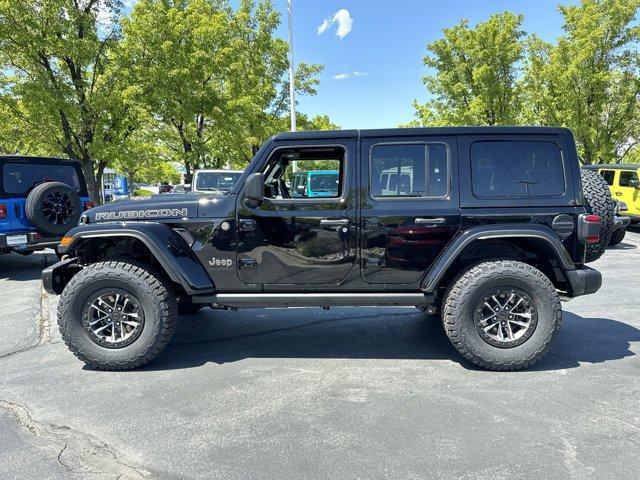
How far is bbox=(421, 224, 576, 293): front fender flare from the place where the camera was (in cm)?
343

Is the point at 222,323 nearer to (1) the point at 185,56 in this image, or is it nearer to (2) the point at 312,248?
(2) the point at 312,248

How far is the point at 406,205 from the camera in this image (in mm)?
3566

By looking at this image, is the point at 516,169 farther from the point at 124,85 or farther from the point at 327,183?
the point at 124,85

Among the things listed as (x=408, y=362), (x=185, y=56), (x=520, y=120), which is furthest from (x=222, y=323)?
(x=520, y=120)

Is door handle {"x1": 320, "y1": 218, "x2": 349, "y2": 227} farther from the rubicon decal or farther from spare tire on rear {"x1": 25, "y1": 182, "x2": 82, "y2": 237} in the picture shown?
spare tire on rear {"x1": 25, "y1": 182, "x2": 82, "y2": 237}

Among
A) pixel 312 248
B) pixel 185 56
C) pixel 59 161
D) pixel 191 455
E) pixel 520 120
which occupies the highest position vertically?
pixel 185 56

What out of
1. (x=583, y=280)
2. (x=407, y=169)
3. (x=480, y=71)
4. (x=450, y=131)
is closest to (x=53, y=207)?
(x=407, y=169)

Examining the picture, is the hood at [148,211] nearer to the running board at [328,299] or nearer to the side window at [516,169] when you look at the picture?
the running board at [328,299]

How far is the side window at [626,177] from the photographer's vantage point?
12079 millimetres

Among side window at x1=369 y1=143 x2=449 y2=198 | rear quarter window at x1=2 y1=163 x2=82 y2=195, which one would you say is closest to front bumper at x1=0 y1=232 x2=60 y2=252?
rear quarter window at x1=2 y1=163 x2=82 y2=195

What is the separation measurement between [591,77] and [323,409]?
19.4 m

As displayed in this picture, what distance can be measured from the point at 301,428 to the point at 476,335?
164cm

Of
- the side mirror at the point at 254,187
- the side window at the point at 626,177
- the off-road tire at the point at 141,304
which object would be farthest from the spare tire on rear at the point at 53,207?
the side window at the point at 626,177

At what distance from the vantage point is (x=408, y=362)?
379 cm
